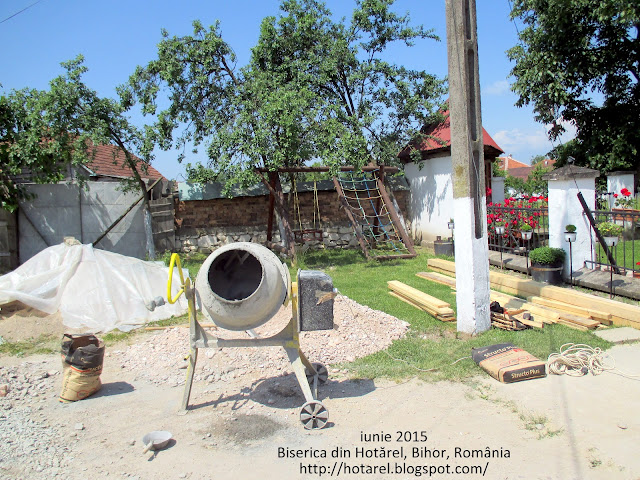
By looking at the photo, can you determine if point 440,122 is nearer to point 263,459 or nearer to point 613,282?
point 613,282

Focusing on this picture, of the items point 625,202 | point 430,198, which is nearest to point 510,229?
point 430,198

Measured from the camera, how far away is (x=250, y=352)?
549 centimetres

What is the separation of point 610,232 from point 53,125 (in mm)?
9933

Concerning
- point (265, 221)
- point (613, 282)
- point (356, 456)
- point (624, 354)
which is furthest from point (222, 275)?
point (265, 221)

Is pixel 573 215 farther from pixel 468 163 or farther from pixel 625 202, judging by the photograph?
pixel 625 202

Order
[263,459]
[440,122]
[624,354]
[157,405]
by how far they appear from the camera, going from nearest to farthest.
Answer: [263,459], [157,405], [624,354], [440,122]

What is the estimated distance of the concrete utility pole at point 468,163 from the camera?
18.8ft

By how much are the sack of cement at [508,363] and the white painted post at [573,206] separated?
3624 mm

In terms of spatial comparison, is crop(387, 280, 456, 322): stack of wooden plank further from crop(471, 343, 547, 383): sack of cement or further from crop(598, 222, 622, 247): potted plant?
crop(598, 222, 622, 247): potted plant

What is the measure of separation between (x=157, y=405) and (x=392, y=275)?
6.08 m

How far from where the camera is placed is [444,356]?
17.2 feet

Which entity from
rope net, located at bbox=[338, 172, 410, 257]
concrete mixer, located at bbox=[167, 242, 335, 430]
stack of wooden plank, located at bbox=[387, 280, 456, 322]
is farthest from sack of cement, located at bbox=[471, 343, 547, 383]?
rope net, located at bbox=[338, 172, 410, 257]

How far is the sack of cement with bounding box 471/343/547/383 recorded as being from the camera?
14.9 ft

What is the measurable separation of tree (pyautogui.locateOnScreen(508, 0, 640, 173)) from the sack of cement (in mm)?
11677
